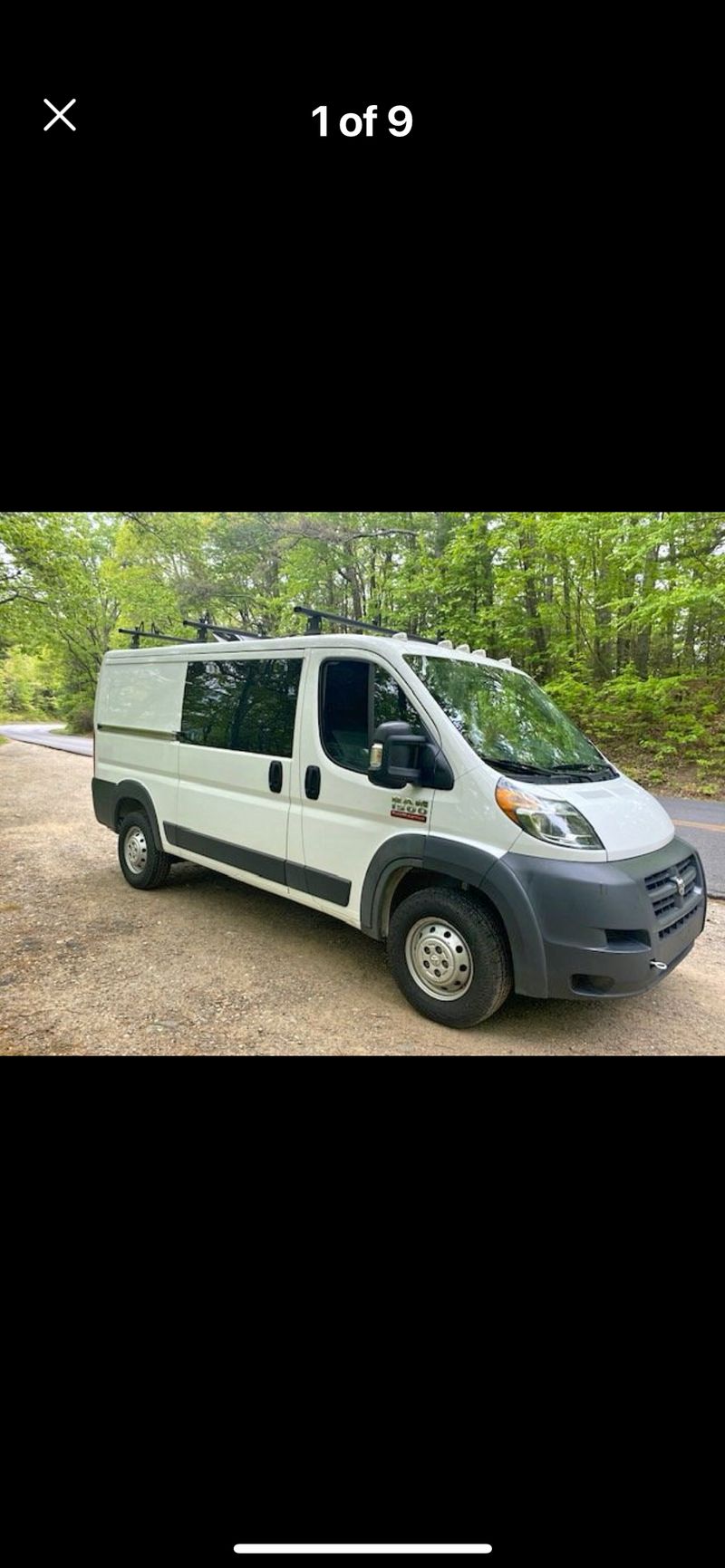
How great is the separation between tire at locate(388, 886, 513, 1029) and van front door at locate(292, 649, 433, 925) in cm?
35

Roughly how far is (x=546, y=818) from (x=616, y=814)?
1.52 feet

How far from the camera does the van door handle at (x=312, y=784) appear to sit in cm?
356

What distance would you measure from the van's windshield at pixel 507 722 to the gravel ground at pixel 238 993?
1310 mm

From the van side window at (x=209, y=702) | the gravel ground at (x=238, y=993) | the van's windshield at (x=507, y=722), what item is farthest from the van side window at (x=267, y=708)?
the gravel ground at (x=238, y=993)

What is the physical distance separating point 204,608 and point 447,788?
58.3 ft

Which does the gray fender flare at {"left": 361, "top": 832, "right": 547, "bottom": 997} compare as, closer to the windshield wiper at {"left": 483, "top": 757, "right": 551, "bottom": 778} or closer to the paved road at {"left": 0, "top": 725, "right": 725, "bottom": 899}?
the windshield wiper at {"left": 483, "top": 757, "right": 551, "bottom": 778}

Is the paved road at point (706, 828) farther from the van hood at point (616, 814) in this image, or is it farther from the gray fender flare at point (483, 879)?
the gray fender flare at point (483, 879)

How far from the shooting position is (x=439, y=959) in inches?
117

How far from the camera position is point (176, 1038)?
2789mm

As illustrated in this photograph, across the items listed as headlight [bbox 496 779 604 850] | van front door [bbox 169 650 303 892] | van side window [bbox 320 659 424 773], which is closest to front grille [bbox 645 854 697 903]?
headlight [bbox 496 779 604 850]

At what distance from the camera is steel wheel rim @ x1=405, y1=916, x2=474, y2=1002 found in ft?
9.50

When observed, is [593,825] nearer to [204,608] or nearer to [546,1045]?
[546,1045]
